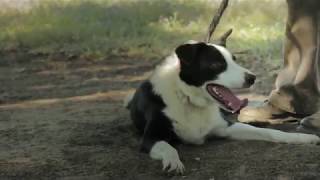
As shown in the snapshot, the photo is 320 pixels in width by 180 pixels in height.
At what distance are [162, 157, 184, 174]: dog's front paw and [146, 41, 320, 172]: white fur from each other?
0.80ft

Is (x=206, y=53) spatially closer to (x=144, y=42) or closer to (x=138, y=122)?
(x=138, y=122)

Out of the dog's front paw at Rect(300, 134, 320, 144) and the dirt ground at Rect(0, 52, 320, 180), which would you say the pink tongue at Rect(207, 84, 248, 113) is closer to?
the dirt ground at Rect(0, 52, 320, 180)

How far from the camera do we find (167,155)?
3.91 meters

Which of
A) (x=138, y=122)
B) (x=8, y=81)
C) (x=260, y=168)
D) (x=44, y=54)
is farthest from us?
(x=44, y=54)

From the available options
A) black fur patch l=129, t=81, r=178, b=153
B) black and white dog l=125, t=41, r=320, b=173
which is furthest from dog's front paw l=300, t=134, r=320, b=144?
black fur patch l=129, t=81, r=178, b=153

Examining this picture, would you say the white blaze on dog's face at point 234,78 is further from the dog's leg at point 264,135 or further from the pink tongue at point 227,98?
the dog's leg at point 264,135

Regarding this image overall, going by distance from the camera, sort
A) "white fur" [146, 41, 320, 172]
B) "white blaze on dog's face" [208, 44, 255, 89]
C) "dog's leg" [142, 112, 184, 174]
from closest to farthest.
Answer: "dog's leg" [142, 112, 184, 174] < "white blaze on dog's face" [208, 44, 255, 89] < "white fur" [146, 41, 320, 172]

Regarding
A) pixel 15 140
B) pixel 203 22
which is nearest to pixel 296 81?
pixel 15 140

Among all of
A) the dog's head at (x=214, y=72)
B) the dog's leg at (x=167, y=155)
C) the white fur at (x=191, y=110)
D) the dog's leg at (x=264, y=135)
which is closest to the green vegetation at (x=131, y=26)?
the dog's leg at (x=264, y=135)

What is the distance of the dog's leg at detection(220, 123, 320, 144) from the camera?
4230mm

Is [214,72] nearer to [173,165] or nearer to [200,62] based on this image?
[200,62]

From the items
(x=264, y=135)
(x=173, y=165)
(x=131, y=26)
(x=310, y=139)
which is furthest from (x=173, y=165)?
(x=131, y=26)

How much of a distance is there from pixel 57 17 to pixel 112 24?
103cm

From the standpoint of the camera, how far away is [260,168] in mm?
3732
